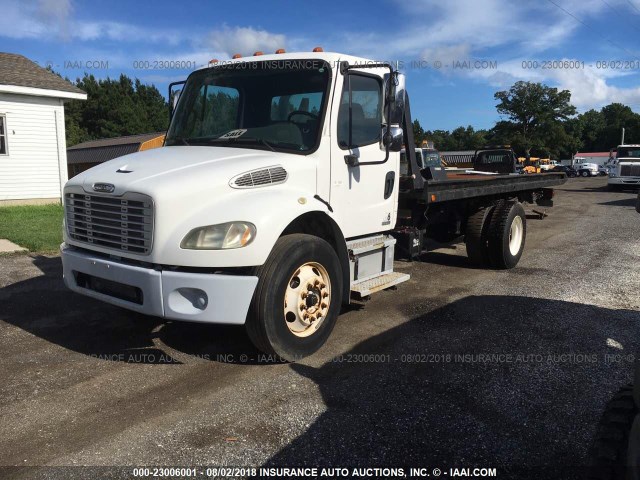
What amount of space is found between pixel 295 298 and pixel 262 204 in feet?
2.73

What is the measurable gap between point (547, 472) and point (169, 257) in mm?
2725

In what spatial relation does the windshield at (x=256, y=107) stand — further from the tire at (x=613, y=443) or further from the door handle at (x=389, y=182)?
the tire at (x=613, y=443)

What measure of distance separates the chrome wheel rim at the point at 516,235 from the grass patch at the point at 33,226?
25.1 feet

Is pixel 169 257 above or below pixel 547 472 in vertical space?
above

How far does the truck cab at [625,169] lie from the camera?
82.7ft

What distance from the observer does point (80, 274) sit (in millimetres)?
4250

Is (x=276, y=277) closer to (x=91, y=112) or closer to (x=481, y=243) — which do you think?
(x=481, y=243)

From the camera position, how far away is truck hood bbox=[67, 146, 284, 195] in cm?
376

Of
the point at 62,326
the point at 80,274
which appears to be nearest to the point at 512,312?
the point at 80,274

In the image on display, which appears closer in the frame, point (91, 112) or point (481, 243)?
point (481, 243)

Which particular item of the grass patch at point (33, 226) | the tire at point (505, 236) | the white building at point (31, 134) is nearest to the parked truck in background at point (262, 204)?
the tire at point (505, 236)

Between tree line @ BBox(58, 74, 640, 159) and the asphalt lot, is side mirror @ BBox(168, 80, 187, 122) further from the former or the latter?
tree line @ BBox(58, 74, 640, 159)

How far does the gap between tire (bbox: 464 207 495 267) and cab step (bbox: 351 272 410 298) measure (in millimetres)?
2694

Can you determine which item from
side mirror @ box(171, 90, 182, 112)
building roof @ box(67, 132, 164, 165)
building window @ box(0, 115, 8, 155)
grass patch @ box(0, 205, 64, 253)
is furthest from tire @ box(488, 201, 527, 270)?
building roof @ box(67, 132, 164, 165)
